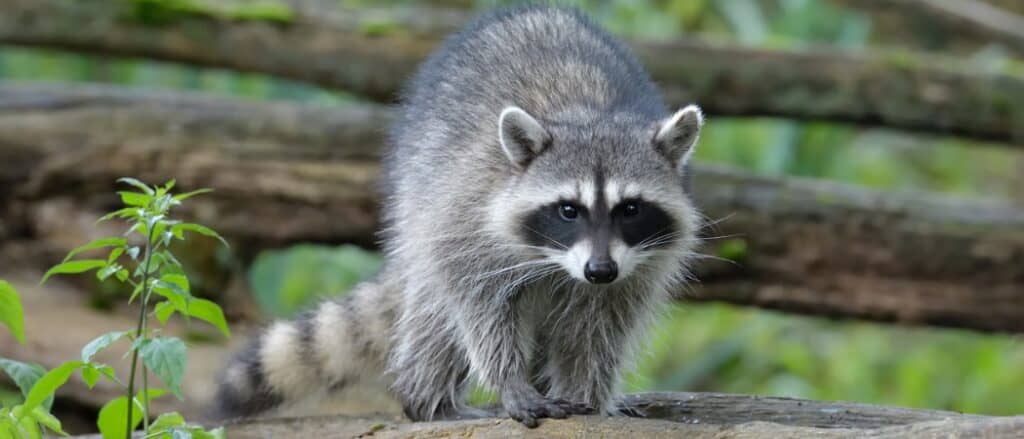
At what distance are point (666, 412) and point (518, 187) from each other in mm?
740

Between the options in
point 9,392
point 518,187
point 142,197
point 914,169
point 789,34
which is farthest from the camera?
point 914,169

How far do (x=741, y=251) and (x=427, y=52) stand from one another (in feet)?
5.36

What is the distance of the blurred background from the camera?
6109 millimetres

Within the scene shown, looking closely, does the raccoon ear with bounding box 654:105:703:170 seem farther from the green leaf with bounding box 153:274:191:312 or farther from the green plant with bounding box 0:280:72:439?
the green plant with bounding box 0:280:72:439

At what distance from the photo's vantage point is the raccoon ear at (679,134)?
12.0 ft

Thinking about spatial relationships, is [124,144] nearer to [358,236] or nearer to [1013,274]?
[358,236]

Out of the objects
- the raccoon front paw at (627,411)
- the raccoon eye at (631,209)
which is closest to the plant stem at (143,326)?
the raccoon eye at (631,209)

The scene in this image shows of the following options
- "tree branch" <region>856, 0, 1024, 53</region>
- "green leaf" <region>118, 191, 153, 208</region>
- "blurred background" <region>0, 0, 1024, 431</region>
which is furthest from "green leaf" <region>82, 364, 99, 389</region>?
"tree branch" <region>856, 0, 1024, 53</region>

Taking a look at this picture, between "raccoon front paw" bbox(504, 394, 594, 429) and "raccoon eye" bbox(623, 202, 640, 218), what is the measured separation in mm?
517

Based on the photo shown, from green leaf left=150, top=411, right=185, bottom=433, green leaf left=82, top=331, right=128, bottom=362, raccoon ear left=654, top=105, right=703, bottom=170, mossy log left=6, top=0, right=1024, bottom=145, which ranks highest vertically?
mossy log left=6, top=0, right=1024, bottom=145

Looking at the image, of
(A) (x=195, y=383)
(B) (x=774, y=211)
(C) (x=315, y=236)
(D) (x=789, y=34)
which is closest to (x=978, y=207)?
(B) (x=774, y=211)

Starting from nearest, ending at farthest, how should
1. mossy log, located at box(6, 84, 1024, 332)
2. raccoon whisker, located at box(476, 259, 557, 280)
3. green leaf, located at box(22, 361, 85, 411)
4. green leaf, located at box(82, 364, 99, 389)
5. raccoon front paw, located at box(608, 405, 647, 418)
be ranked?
green leaf, located at box(22, 361, 85, 411) → green leaf, located at box(82, 364, 99, 389) → raccoon whisker, located at box(476, 259, 557, 280) → raccoon front paw, located at box(608, 405, 647, 418) → mossy log, located at box(6, 84, 1024, 332)

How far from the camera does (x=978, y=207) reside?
567 cm

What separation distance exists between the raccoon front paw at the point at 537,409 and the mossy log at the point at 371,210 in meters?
1.94
